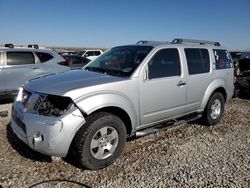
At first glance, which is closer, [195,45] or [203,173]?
[203,173]

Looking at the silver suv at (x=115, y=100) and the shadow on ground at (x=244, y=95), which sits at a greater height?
the silver suv at (x=115, y=100)

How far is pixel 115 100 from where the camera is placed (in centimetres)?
361

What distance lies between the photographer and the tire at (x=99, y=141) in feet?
11.0

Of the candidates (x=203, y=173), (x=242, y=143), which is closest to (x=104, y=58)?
(x=203, y=173)

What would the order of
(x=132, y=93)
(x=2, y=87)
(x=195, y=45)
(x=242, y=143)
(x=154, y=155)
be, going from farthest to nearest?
(x=2, y=87)
(x=195, y=45)
(x=242, y=143)
(x=154, y=155)
(x=132, y=93)

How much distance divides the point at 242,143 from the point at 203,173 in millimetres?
1630

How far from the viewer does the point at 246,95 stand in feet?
31.1

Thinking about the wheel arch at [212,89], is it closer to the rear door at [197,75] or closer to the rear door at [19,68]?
the rear door at [197,75]

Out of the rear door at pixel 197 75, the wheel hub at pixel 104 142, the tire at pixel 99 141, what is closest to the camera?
the tire at pixel 99 141

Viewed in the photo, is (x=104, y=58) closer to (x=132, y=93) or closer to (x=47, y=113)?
(x=132, y=93)

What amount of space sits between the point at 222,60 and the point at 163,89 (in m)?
2.32

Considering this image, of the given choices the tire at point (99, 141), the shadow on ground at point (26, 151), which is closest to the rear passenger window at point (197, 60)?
the tire at point (99, 141)

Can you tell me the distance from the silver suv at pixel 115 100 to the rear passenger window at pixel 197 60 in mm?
20

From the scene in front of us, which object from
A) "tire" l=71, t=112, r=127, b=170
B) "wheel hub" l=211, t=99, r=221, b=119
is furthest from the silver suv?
"wheel hub" l=211, t=99, r=221, b=119
